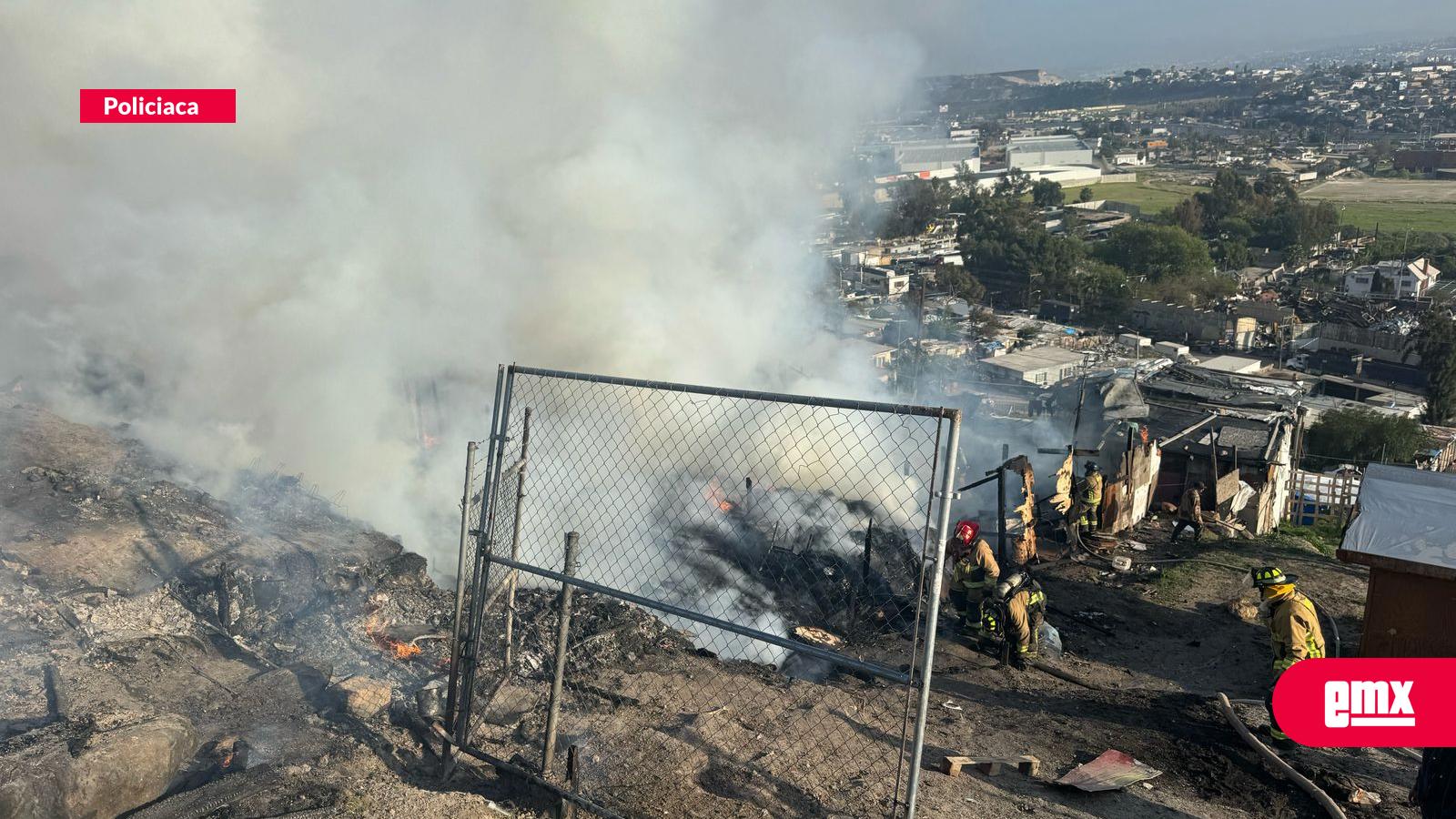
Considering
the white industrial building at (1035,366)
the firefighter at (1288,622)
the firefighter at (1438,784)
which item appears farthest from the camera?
the white industrial building at (1035,366)

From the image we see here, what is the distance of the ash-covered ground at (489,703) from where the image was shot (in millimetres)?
3494

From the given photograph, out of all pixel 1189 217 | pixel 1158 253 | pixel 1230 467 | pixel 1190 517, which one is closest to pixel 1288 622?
pixel 1190 517

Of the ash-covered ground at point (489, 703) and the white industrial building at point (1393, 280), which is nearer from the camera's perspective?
the ash-covered ground at point (489, 703)

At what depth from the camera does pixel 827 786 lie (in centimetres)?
361

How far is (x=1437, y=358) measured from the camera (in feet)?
79.5

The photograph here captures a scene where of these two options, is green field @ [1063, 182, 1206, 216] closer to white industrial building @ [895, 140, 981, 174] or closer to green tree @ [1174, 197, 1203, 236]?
green tree @ [1174, 197, 1203, 236]

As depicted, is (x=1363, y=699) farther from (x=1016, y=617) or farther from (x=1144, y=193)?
(x=1144, y=193)

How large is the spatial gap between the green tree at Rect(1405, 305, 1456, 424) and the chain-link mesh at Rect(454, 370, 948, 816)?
2117cm

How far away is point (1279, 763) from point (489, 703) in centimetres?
320

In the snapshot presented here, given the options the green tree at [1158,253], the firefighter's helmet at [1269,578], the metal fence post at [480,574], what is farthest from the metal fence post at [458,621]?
the green tree at [1158,253]

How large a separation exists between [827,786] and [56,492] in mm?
6242

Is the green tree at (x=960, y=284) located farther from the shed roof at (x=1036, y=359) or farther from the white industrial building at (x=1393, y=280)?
the white industrial building at (x=1393, y=280)

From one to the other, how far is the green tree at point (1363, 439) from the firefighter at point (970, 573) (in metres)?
13.2

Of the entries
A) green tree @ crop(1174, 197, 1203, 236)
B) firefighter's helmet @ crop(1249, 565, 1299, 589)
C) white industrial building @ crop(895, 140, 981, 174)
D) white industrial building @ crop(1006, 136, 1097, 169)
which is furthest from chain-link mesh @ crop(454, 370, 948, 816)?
white industrial building @ crop(1006, 136, 1097, 169)
